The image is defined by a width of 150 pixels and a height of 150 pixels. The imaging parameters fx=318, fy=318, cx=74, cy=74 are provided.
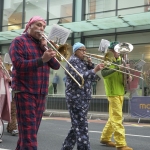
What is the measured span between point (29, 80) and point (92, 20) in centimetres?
1164

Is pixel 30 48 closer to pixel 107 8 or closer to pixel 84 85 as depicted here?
pixel 84 85

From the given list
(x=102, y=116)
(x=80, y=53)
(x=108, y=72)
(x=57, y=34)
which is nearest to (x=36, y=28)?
(x=57, y=34)

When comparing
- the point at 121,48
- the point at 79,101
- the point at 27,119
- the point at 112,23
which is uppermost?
the point at 112,23

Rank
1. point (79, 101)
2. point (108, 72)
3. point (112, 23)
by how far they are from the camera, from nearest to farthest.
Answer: point (79, 101)
point (108, 72)
point (112, 23)

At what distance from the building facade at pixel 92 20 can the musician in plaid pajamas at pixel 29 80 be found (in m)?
8.96

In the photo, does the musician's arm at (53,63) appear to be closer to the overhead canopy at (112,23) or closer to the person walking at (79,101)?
the person walking at (79,101)

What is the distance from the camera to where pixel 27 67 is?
312 centimetres

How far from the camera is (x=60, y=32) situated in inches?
145

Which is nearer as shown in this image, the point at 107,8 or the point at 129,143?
the point at 129,143

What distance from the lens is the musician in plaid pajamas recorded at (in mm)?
3137

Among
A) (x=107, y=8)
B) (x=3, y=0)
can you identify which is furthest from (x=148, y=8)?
(x=3, y=0)

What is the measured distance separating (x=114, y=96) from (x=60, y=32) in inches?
76.2

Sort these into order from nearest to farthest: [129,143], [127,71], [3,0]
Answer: [127,71] → [129,143] → [3,0]

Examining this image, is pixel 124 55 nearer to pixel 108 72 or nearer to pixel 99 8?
pixel 108 72
